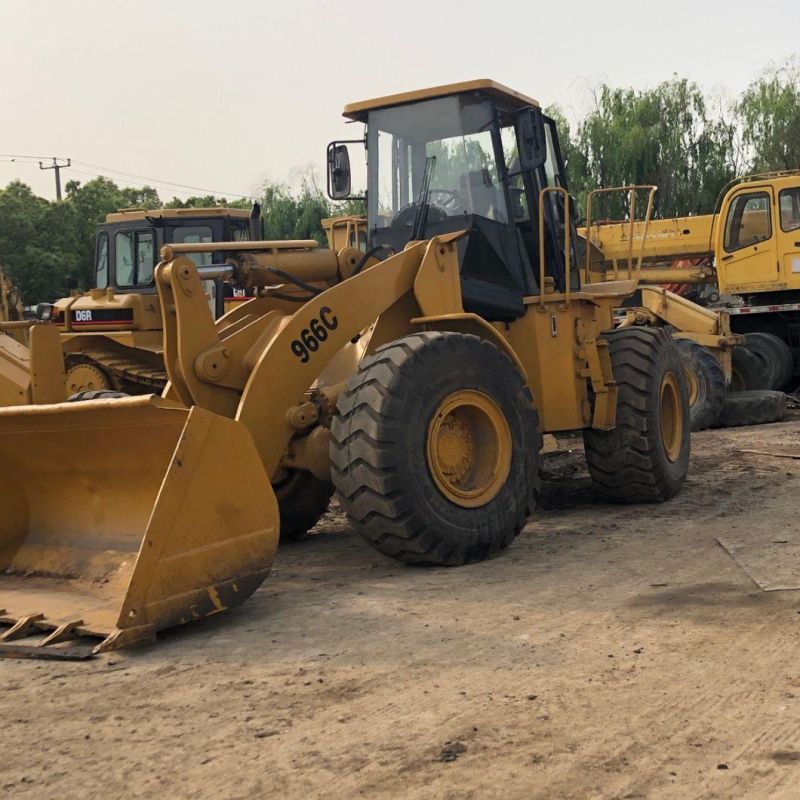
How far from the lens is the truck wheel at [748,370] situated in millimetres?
16141

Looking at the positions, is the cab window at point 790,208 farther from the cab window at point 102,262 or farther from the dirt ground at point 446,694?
the dirt ground at point 446,694

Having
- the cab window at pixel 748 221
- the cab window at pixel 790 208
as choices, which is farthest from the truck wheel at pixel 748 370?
the cab window at pixel 790 208

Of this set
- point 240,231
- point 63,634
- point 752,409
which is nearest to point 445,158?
point 63,634

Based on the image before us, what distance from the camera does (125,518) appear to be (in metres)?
5.70

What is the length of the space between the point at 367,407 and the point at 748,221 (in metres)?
12.5

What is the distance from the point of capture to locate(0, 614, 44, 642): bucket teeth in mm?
4770

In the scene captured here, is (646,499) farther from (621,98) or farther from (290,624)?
(621,98)

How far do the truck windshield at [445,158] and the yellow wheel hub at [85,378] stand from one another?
622 cm

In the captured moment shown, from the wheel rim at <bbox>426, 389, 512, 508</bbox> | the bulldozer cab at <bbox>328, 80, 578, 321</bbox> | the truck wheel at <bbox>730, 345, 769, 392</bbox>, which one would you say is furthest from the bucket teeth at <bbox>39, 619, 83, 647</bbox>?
the truck wheel at <bbox>730, 345, 769, 392</bbox>

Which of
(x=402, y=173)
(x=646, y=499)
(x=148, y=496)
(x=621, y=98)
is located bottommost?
(x=646, y=499)

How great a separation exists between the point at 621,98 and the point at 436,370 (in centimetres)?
2926

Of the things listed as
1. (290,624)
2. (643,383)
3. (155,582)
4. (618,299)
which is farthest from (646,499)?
(155,582)

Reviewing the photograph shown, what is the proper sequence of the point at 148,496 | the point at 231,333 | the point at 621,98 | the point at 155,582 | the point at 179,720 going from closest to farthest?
the point at 179,720 < the point at 155,582 < the point at 148,496 < the point at 231,333 < the point at 621,98

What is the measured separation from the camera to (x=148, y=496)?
5621 millimetres
